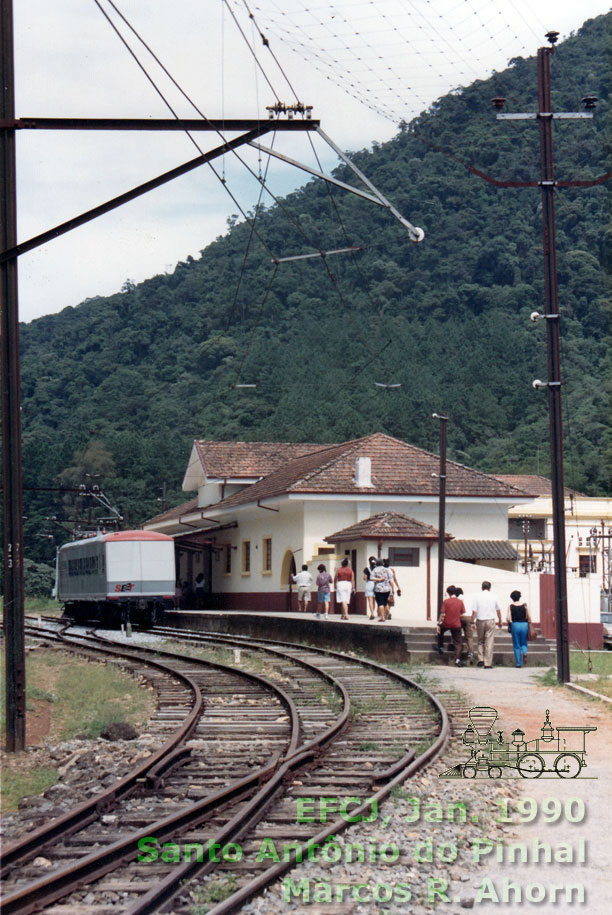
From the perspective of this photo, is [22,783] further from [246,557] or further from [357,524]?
[246,557]

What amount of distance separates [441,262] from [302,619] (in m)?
80.2

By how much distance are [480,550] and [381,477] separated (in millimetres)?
4337

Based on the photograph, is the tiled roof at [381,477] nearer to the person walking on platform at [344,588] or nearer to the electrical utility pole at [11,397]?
the person walking on platform at [344,588]

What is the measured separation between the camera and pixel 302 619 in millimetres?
29828

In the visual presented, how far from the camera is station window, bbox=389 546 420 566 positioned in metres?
34.6

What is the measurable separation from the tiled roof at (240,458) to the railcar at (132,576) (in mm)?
11511

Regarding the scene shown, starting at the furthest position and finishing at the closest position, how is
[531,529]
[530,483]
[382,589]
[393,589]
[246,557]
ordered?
1. [530,483]
2. [531,529]
3. [246,557]
4. [393,589]
5. [382,589]

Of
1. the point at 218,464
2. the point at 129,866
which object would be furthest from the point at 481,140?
the point at 129,866

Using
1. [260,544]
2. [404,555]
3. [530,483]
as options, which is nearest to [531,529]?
[530,483]

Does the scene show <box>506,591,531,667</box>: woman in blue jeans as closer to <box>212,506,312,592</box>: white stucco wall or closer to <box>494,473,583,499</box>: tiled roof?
<box>212,506,312,592</box>: white stucco wall

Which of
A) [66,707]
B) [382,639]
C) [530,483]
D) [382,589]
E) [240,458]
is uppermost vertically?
[240,458]

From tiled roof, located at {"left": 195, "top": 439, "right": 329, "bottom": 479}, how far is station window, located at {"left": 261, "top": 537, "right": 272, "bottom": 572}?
7.42 meters

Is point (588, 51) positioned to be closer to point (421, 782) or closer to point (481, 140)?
point (481, 140)

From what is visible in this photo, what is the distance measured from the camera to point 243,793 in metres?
9.30
